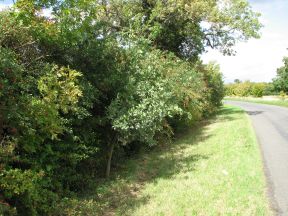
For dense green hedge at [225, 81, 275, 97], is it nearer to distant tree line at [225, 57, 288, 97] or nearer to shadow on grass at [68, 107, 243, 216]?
distant tree line at [225, 57, 288, 97]

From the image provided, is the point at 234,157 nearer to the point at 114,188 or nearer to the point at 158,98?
the point at 158,98

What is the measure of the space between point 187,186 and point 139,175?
6.87ft

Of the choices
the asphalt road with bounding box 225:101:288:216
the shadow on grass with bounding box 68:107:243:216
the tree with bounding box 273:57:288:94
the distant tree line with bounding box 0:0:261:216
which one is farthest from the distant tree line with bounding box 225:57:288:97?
the distant tree line with bounding box 0:0:261:216

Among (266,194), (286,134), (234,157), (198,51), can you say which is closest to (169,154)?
(234,157)

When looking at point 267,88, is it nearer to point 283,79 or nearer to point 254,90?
point 254,90

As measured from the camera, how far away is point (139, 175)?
1030 centimetres

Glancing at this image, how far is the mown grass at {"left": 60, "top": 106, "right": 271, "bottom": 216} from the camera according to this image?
23.2 ft

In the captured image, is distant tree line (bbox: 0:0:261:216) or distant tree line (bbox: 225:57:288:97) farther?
distant tree line (bbox: 225:57:288:97)

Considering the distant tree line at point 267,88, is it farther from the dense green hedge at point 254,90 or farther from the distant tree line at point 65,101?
the distant tree line at point 65,101

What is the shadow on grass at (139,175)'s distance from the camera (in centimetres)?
759

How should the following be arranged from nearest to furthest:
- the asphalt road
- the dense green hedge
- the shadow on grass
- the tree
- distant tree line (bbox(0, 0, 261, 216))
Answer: distant tree line (bbox(0, 0, 261, 216)) < the asphalt road < the shadow on grass < the tree < the dense green hedge

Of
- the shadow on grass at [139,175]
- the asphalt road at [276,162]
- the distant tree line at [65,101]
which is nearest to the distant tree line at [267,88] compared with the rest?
the asphalt road at [276,162]

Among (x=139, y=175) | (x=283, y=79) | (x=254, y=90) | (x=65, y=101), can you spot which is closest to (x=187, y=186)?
(x=139, y=175)

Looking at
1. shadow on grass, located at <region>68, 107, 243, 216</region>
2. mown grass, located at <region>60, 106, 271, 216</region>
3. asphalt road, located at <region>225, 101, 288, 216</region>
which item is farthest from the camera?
shadow on grass, located at <region>68, 107, 243, 216</region>
